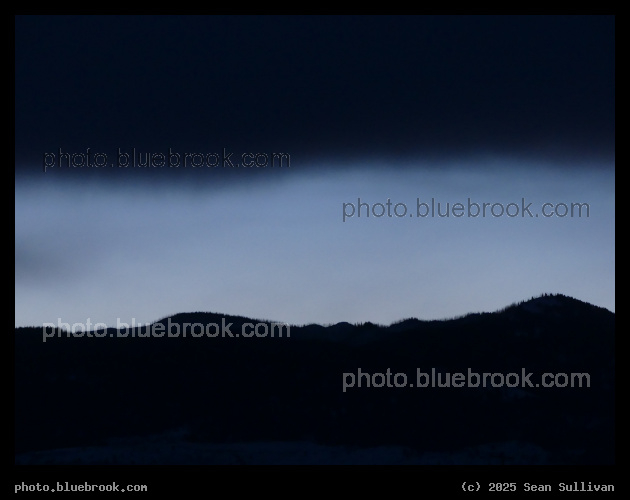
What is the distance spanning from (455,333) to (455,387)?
0.81 m

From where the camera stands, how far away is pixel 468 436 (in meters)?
13.1

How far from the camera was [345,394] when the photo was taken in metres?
13.0

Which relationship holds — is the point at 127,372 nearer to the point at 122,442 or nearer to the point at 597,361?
the point at 122,442

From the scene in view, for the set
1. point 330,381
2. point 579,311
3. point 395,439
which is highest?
point 579,311

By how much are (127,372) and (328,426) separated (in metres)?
3.19

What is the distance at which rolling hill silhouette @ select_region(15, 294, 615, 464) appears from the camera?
42.5ft

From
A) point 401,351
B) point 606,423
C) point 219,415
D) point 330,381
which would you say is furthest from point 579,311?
point 219,415

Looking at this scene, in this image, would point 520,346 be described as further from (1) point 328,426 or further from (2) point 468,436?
(1) point 328,426

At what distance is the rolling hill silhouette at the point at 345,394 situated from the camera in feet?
42.5

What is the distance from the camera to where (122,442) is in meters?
12.9

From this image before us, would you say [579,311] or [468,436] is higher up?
[579,311]

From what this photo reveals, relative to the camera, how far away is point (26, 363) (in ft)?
43.9

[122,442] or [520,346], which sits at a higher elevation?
[520,346]

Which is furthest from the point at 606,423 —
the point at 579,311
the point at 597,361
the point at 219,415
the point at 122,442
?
the point at 122,442
